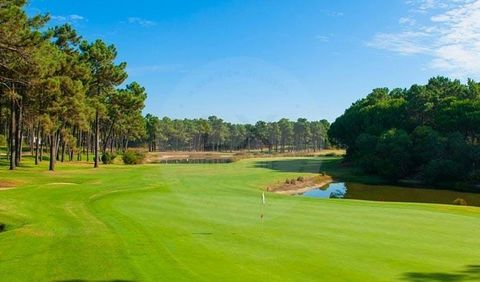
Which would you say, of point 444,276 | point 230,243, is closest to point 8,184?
point 230,243

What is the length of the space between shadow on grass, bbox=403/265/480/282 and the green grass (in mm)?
34

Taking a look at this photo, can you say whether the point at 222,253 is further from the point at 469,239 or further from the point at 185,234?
the point at 469,239

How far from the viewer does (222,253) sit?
40.6ft

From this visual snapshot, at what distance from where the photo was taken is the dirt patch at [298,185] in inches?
1922

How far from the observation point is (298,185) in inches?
2124

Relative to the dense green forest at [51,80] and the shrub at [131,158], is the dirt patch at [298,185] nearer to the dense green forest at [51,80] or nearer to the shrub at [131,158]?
the dense green forest at [51,80]

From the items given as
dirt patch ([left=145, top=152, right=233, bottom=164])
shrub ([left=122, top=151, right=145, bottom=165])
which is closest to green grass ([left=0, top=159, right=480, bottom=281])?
shrub ([left=122, top=151, right=145, bottom=165])

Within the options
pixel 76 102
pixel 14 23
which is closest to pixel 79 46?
pixel 76 102

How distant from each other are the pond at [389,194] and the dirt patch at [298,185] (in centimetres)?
106

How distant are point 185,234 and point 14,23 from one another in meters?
26.4

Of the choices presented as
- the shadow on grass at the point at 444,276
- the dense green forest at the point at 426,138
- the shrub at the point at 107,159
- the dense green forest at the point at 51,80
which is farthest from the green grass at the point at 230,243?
the shrub at the point at 107,159

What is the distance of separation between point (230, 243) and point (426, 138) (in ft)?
199

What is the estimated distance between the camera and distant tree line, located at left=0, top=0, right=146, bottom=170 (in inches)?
1358

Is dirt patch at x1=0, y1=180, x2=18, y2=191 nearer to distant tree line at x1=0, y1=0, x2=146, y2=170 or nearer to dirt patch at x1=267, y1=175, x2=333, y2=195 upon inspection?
distant tree line at x1=0, y1=0, x2=146, y2=170
